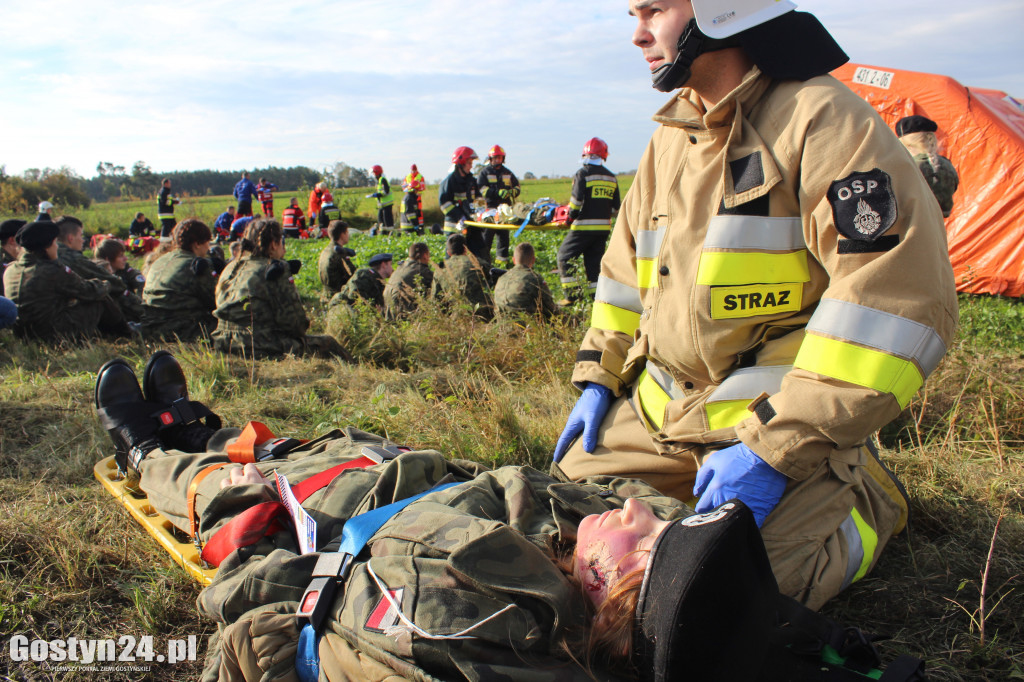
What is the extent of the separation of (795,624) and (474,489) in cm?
93

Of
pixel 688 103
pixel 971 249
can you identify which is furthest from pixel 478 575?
pixel 971 249

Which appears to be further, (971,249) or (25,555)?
(971,249)

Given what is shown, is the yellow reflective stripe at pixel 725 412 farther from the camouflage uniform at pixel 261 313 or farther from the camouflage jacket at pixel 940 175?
the camouflage jacket at pixel 940 175

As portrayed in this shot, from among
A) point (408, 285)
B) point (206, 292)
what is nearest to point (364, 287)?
point (408, 285)

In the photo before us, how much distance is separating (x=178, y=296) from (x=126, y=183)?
5084 cm

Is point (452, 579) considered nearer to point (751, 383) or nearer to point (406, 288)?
point (751, 383)

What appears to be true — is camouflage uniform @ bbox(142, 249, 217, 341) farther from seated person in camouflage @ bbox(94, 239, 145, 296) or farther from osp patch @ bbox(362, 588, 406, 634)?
osp patch @ bbox(362, 588, 406, 634)

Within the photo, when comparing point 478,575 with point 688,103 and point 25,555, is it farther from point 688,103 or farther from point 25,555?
point 25,555

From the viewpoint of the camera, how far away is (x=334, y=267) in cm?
841

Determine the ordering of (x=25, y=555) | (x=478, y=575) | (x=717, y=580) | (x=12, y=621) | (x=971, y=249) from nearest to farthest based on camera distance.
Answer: (x=717, y=580) < (x=478, y=575) < (x=12, y=621) < (x=25, y=555) < (x=971, y=249)

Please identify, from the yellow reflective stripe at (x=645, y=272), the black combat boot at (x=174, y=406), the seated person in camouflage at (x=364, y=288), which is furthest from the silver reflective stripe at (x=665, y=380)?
the seated person in camouflage at (x=364, y=288)

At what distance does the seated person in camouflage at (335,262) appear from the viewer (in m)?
8.38

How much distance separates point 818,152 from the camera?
1761mm

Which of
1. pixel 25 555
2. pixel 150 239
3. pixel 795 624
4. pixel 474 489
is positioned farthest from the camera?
pixel 150 239
